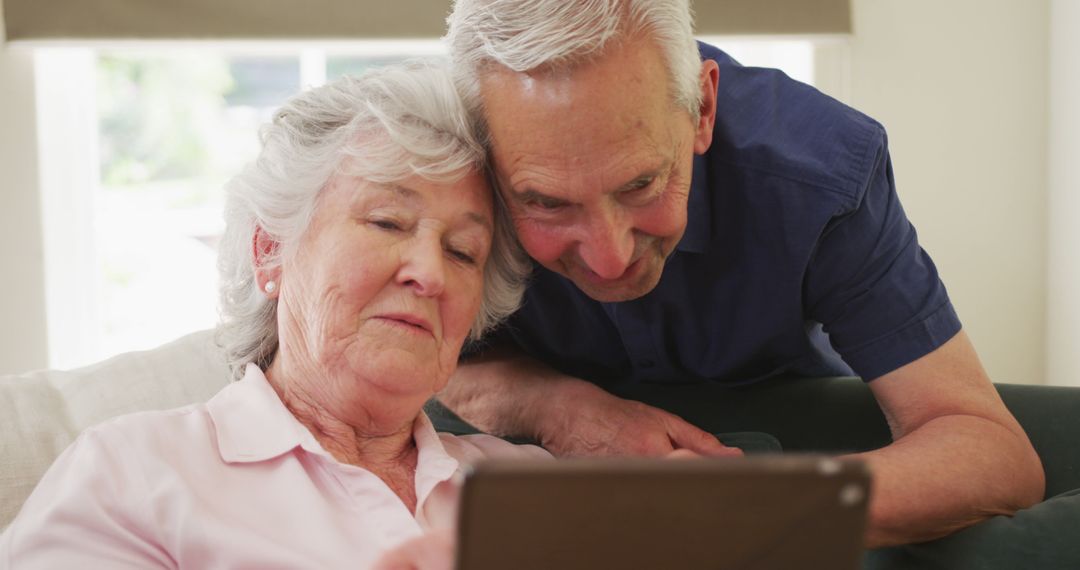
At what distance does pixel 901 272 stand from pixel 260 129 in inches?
38.9

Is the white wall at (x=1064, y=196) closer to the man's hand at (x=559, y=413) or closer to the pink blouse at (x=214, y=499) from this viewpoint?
the man's hand at (x=559, y=413)

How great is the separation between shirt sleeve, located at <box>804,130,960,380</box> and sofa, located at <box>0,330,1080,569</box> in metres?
0.23

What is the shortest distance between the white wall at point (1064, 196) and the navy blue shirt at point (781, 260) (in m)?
1.69

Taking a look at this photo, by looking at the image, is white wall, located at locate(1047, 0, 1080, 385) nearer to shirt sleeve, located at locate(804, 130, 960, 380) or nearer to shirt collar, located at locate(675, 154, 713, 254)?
shirt sleeve, located at locate(804, 130, 960, 380)

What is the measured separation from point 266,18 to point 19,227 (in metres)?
0.94

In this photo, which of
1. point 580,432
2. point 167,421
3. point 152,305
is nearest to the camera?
point 167,421

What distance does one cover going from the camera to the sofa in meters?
1.44

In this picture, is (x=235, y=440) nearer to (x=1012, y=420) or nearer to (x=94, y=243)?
(x=1012, y=420)

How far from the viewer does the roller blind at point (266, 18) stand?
120 inches

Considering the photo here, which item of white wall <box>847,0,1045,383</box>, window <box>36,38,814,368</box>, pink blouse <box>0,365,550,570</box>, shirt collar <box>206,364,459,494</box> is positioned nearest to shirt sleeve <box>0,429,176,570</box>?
pink blouse <box>0,365,550,570</box>

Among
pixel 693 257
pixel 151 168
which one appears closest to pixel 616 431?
pixel 693 257

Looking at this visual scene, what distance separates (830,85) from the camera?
339cm

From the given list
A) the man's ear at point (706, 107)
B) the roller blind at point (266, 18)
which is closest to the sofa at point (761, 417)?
the man's ear at point (706, 107)

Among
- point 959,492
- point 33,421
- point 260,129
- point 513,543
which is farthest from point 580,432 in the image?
point 513,543
